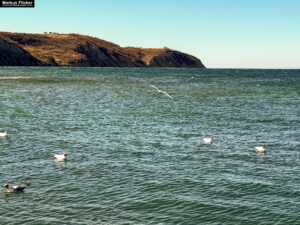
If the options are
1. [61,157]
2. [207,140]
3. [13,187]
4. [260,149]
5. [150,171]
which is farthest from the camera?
[207,140]

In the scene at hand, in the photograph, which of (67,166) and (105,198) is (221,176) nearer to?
(105,198)

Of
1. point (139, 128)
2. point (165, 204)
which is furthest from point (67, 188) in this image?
point (139, 128)

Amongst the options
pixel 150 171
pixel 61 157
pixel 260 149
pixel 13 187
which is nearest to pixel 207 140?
pixel 260 149

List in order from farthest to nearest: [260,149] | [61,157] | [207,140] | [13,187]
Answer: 1. [207,140]
2. [260,149]
3. [61,157]
4. [13,187]

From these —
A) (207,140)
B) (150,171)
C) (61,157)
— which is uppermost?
(207,140)

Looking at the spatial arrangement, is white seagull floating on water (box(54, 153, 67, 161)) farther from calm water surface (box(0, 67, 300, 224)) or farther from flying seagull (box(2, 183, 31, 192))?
flying seagull (box(2, 183, 31, 192))

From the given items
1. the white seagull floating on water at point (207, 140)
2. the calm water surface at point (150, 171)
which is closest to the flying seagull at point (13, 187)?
the calm water surface at point (150, 171)

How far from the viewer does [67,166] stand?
23953mm

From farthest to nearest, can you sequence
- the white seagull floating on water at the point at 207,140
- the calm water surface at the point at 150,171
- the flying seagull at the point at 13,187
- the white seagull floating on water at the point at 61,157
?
the white seagull floating on water at the point at 207,140 → the white seagull floating on water at the point at 61,157 → the flying seagull at the point at 13,187 → the calm water surface at the point at 150,171

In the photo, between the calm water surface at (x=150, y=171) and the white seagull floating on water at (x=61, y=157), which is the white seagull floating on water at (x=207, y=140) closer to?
the calm water surface at (x=150, y=171)

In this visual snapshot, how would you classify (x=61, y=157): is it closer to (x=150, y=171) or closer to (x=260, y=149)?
(x=150, y=171)

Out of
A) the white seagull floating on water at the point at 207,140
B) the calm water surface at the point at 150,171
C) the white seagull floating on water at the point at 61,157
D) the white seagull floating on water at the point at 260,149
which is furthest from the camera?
the white seagull floating on water at the point at 207,140

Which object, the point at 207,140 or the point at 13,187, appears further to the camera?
the point at 207,140

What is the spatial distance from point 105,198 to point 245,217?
704 cm
